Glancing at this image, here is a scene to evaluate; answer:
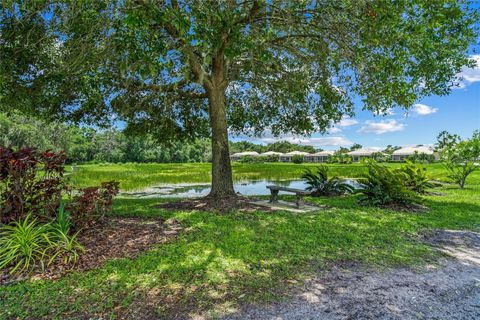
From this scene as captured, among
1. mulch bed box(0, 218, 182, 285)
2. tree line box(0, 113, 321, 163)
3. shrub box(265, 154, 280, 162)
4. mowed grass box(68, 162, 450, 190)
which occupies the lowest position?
mowed grass box(68, 162, 450, 190)

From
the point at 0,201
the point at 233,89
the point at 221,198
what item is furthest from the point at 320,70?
the point at 0,201

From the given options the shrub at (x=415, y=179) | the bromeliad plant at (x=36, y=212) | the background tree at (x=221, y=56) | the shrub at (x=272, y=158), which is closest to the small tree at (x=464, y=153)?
the shrub at (x=415, y=179)

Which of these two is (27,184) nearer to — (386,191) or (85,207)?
(85,207)

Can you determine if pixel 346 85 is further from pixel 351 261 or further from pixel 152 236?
pixel 152 236

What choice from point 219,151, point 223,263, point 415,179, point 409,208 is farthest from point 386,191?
point 223,263

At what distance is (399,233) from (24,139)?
43825 mm

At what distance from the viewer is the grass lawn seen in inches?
114

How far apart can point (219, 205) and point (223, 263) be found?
3.61 meters

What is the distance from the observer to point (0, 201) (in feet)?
14.5

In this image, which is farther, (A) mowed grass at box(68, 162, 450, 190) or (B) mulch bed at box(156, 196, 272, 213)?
(A) mowed grass at box(68, 162, 450, 190)

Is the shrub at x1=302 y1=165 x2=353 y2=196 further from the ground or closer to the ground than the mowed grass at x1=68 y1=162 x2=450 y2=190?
further from the ground

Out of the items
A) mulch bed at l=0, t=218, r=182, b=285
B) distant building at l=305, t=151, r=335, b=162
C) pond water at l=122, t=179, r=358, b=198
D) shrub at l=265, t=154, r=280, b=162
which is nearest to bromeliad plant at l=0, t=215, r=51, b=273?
mulch bed at l=0, t=218, r=182, b=285

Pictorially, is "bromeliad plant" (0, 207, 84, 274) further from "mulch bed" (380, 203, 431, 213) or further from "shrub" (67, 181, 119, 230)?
"mulch bed" (380, 203, 431, 213)

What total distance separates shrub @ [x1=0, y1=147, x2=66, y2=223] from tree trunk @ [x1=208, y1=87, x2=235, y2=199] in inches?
156
